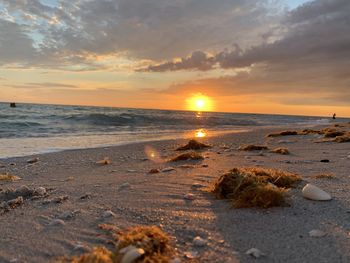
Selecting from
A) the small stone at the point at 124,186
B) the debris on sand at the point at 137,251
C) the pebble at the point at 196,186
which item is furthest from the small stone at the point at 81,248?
the pebble at the point at 196,186

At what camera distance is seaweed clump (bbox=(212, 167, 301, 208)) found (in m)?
3.90

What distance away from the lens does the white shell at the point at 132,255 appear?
245 centimetres

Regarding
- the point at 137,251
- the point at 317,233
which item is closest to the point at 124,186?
the point at 137,251

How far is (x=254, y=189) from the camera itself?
13.1 feet

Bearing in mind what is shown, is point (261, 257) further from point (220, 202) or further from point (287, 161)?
point (287, 161)

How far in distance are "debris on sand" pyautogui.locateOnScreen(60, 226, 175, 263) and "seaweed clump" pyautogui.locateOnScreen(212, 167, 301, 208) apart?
1.39 meters

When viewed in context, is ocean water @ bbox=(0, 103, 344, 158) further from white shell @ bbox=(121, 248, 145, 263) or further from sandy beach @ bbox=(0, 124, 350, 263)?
white shell @ bbox=(121, 248, 145, 263)

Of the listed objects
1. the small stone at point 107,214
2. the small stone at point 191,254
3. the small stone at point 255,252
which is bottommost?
the small stone at point 107,214

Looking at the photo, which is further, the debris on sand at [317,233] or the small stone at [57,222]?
the small stone at [57,222]

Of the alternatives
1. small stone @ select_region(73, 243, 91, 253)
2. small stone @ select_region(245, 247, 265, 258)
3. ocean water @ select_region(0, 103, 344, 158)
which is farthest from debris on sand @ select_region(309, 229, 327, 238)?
ocean water @ select_region(0, 103, 344, 158)

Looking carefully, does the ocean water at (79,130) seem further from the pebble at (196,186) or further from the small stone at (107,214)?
the small stone at (107,214)

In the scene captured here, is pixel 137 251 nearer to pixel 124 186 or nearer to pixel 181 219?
pixel 181 219

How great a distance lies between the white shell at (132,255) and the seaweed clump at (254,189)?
171 centimetres

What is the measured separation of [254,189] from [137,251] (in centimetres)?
194
